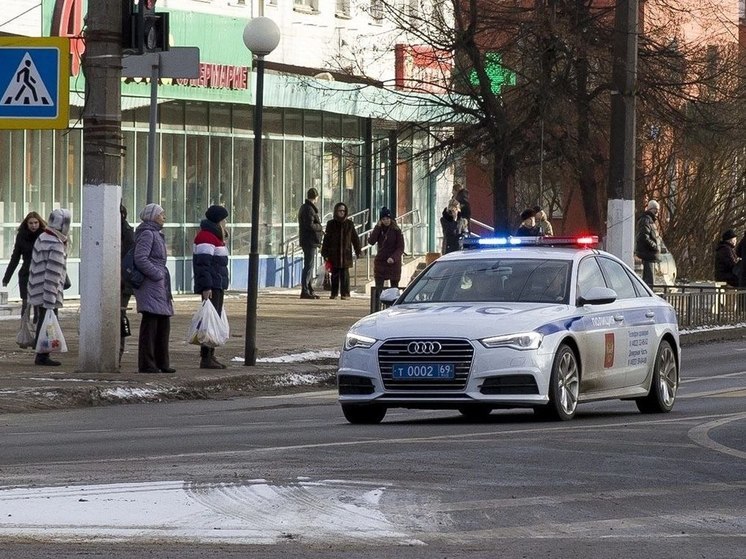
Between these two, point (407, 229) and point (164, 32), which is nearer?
Answer: point (164, 32)

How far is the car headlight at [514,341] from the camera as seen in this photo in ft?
49.1

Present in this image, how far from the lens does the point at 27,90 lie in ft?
58.6

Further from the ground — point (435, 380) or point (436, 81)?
point (436, 81)

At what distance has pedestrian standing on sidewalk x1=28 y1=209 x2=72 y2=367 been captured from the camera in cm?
2131

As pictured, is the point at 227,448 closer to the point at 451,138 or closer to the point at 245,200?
the point at 451,138

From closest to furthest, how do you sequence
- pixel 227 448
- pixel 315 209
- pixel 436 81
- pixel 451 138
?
1. pixel 227 448
2. pixel 451 138
3. pixel 436 81
4. pixel 315 209

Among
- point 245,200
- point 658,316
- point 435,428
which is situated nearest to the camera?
point 435,428

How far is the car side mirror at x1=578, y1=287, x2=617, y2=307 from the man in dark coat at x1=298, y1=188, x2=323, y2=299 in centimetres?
2132

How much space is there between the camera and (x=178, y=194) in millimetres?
39094

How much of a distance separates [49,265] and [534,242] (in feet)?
20.7

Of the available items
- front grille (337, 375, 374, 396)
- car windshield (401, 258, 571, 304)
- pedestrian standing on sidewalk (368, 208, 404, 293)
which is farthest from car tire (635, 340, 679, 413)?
pedestrian standing on sidewalk (368, 208, 404, 293)

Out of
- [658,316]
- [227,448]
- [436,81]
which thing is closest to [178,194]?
[436,81]

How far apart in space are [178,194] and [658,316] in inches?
889

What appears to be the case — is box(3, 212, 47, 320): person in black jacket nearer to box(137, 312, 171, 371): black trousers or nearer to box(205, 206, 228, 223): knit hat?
box(205, 206, 228, 223): knit hat
